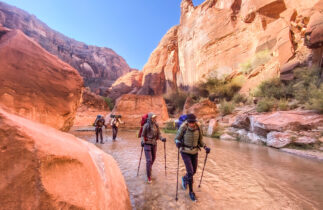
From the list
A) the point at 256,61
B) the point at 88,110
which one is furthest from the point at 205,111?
the point at 88,110

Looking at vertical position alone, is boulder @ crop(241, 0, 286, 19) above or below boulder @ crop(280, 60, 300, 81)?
above

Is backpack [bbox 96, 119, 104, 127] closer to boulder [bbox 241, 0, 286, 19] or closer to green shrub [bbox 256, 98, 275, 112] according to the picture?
green shrub [bbox 256, 98, 275, 112]

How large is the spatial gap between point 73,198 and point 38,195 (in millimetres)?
257

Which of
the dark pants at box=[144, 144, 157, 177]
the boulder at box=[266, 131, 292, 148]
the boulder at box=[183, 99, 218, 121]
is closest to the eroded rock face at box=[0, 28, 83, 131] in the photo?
the dark pants at box=[144, 144, 157, 177]

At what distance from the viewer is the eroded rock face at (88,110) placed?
66.0ft

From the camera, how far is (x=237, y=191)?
309 centimetres

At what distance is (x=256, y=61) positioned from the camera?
1565 centimetres

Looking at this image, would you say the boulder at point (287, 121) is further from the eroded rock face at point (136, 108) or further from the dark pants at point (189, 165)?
the eroded rock face at point (136, 108)

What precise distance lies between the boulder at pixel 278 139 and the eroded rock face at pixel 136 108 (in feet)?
35.0

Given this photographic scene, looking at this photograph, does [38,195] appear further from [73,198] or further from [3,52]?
[3,52]

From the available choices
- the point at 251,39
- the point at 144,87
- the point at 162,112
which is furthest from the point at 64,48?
the point at 251,39

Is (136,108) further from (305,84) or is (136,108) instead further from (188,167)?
(188,167)

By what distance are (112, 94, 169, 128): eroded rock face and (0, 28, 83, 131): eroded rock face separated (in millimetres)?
12596

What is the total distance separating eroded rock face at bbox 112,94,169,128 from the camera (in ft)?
53.6
